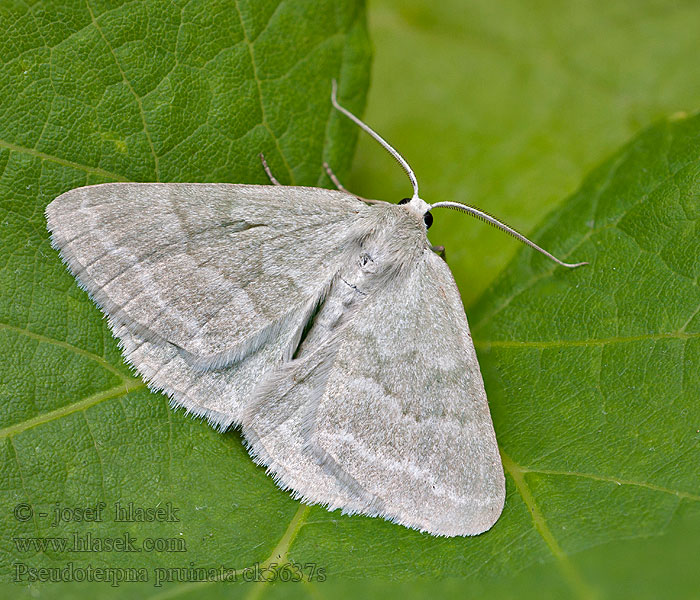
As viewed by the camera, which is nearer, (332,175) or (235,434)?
→ (235,434)

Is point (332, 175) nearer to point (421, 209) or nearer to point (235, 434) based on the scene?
point (421, 209)

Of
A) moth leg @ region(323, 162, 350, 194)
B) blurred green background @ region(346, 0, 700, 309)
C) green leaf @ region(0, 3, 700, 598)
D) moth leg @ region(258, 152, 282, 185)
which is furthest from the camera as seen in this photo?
blurred green background @ region(346, 0, 700, 309)

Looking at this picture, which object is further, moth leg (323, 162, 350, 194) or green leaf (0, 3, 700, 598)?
moth leg (323, 162, 350, 194)

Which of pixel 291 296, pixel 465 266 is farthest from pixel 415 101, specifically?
pixel 291 296

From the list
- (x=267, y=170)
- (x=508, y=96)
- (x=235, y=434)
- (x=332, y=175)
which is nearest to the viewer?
(x=235, y=434)

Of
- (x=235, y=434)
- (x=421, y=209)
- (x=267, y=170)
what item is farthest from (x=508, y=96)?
(x=235, y=434)

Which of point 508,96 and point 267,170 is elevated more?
point 267,170

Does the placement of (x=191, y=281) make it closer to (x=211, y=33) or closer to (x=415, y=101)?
(x=211, y=33)

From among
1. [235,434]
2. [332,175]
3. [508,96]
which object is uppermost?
[332,175]

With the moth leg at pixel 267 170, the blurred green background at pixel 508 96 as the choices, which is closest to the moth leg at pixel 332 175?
the moth leg at pixel 267 170

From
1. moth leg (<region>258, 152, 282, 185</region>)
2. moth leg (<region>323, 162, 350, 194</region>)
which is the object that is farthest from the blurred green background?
moth leg (<region>258, 152, 282, 185</region>)

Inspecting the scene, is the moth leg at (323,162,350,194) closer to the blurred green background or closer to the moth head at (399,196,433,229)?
the moth head at (399,196,433,229)

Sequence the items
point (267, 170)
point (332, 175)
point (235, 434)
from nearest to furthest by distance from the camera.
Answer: point (235, 434)
point (267, 170)
point (332, 175)
